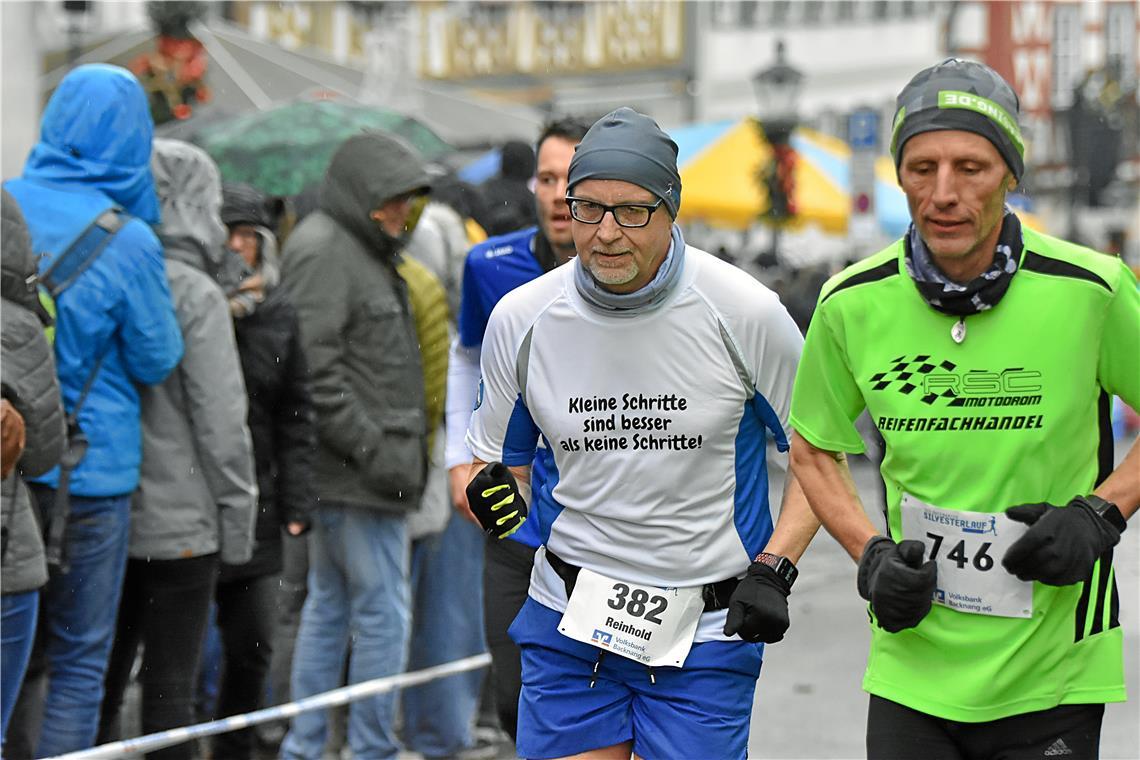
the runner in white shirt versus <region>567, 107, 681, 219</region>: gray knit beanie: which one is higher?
<region>567, 107, 681, 219</region>: gray knit beanie

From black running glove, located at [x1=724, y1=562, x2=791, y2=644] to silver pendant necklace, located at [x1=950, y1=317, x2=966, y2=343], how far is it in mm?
664

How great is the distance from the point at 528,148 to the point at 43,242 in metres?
3.92

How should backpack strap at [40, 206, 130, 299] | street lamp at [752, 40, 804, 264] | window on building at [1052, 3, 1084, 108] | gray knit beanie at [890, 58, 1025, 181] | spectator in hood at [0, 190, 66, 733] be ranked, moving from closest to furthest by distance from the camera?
gray knit beanie at [890, 58, 1025, 181], spectator in hood at [0, 190, 66, 733], backpack strap at [40, 206, 130, 299], street lamp at [752, 40, 804, 264], window on building at [1052, 3, 1084, 108]

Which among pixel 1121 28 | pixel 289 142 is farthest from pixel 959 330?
pixel 1121 28

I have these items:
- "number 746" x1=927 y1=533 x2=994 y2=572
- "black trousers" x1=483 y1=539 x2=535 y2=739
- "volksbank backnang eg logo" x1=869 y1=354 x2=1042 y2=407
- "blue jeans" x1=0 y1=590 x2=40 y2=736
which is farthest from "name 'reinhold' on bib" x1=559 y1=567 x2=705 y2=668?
"blue jeans" x1=0 y1=590 x2=40 y2=736

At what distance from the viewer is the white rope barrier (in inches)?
242

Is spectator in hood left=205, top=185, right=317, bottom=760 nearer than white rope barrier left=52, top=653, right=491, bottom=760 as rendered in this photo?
No

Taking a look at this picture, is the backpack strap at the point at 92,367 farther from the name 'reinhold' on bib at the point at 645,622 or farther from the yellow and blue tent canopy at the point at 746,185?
the yellow and blue tent canopy at the point at 746,185

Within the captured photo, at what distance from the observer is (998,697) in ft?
13.0

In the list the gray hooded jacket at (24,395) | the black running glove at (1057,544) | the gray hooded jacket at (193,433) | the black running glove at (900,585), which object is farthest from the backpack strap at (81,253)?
the black running glove at (1057,544)

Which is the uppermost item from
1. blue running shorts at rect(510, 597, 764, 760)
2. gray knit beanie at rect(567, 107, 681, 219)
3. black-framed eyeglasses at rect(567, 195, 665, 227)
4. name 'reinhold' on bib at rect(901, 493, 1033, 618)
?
gray knit beanie at rect(567, 107, 681, 219)

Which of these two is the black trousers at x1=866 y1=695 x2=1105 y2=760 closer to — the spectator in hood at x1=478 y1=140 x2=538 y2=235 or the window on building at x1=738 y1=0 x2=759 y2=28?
the spectator in hood at x1=478 y1=140 x2=538 y2=235

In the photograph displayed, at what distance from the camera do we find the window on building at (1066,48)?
238ft

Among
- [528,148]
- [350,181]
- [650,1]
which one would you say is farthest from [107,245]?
[650,1]
